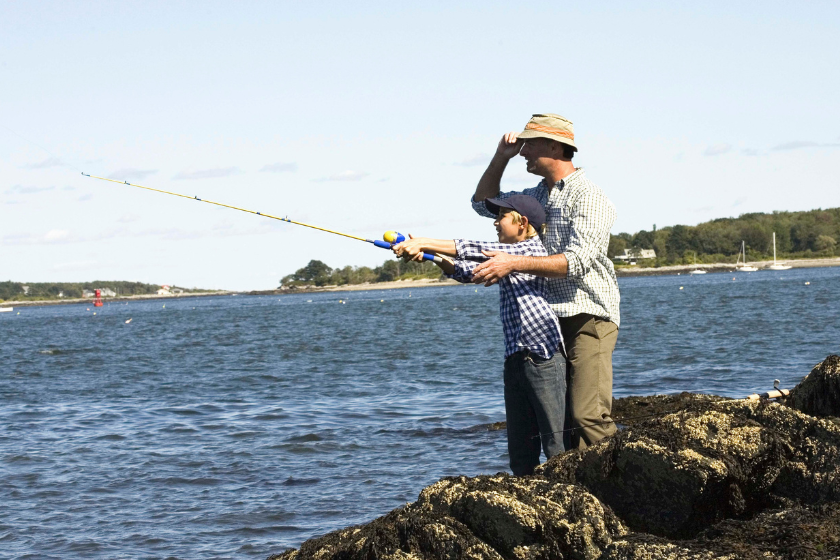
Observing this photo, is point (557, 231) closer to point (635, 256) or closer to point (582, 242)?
point (582, 242)

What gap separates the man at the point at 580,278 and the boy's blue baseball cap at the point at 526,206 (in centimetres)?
9

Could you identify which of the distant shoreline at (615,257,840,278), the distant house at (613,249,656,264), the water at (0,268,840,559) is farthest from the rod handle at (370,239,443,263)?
the distant house at (613,249,656,264)

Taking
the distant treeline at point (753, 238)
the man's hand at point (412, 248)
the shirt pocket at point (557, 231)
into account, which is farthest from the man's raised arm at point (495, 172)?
the distant treeline at point (753, 238)

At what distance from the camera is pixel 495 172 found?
5203 millimetres

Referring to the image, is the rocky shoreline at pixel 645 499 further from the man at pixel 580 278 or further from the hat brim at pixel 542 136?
the hat brim at pixel 542 136

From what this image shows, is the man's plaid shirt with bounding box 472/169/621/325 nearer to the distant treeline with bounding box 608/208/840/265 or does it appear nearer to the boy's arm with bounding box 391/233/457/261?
the boy's arm with bounding box 391/233/457/261

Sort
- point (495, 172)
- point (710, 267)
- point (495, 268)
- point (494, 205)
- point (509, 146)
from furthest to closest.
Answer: point (710, 267)
point (495, 172)
point (509, 146)
point (494, 205)
point (495, 268)

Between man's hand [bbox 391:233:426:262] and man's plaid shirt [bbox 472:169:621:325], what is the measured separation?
0.70 metres

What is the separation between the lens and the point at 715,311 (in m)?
46.4

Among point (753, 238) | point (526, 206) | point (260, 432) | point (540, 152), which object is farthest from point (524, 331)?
point (753, 238)

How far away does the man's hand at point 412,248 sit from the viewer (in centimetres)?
455

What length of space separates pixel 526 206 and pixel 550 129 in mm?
420

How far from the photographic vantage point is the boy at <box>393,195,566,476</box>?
4.60 metres

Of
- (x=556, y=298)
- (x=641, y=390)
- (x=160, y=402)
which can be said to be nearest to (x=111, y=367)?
(x=160, y=402)
